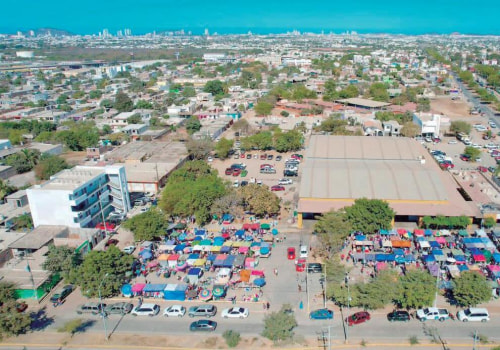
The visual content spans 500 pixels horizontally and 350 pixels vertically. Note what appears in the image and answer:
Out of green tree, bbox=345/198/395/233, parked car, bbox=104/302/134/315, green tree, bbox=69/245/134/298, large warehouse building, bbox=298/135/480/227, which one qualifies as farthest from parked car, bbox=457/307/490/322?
green tree, bbox=69/245/134/298

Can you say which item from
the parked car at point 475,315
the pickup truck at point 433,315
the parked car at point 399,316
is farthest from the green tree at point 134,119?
the parked car at point 475,315

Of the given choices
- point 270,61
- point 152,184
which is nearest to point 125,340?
point 152,184

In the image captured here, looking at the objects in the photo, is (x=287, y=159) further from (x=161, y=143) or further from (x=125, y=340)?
(x=125, y=340)

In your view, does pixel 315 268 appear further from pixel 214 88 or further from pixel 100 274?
pixel 214 88

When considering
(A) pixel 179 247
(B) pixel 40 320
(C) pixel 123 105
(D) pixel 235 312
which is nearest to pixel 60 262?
(B) pixel 40 320

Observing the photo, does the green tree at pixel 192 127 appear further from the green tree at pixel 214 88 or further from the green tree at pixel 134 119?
the green tree at pixel 214 88

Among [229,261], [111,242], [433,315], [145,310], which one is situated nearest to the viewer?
[433,315]

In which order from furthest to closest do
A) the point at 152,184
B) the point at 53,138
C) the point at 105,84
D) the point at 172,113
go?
the point at 105,84
the point at 172,113
the point at 53,138
the point at 152,184
